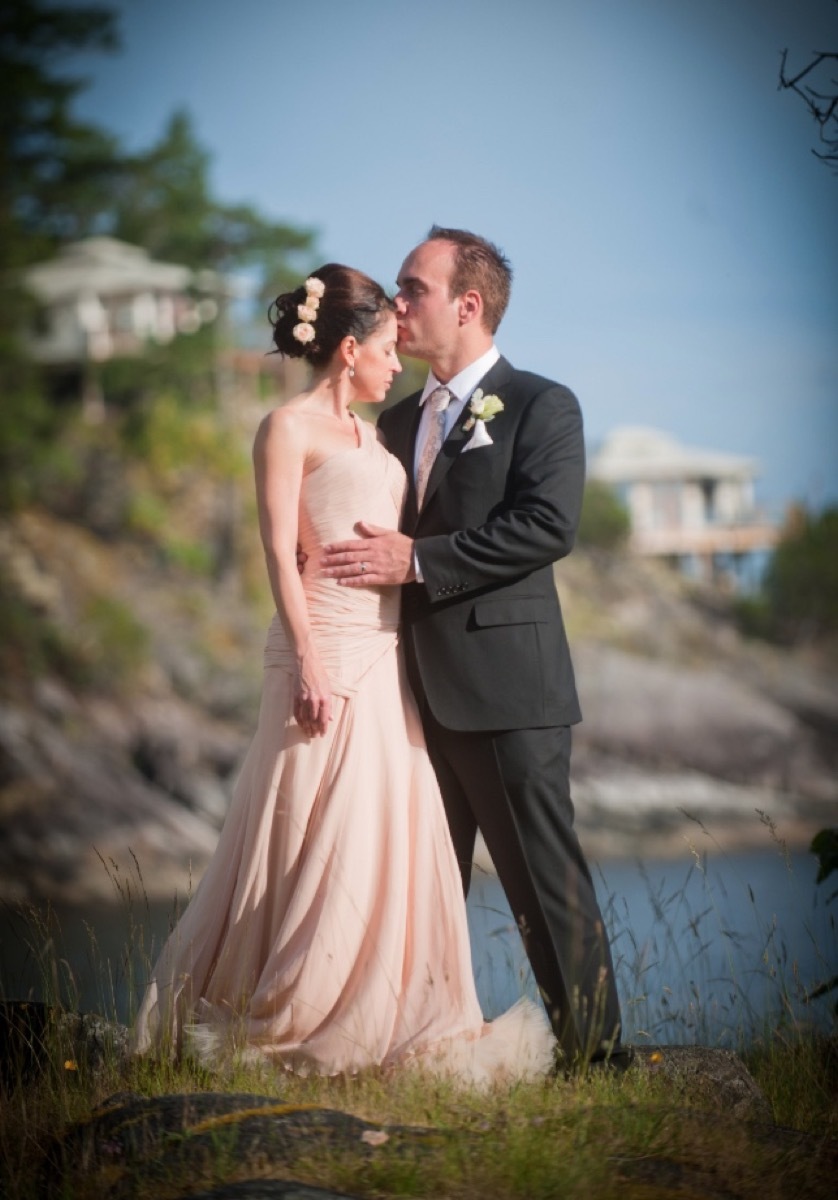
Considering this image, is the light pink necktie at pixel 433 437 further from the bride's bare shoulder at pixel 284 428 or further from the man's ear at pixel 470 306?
the bride's bare shoulder at pixel 284 428

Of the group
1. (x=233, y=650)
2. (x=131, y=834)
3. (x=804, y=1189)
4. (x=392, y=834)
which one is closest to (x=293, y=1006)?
(x=392, y=834)

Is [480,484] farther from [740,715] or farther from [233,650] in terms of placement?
[740,715]

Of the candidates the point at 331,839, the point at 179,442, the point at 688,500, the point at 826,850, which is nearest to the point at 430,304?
the point at 331,839

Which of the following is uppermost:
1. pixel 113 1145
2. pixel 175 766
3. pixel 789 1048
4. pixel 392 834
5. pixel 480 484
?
pixel 480 484

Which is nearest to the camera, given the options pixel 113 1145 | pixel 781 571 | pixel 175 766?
pixel 113 1145

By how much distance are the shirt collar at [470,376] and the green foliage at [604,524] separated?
129ft

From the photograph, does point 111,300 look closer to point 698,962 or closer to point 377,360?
point 698,962

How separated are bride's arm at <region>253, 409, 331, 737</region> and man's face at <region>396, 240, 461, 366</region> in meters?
0.44

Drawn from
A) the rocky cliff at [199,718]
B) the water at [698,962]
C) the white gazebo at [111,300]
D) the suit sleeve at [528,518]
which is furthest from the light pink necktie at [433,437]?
the white gazebo at [111,300]

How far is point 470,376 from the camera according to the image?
418 cm

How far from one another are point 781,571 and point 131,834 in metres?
31.0

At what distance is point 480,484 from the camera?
13.2 feet

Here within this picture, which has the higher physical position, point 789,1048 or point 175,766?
point 789,1048

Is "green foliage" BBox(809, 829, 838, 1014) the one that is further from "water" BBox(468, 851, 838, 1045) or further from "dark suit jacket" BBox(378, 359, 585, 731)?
"dark suit jacket" BBox(378, 359, 585, 731)
